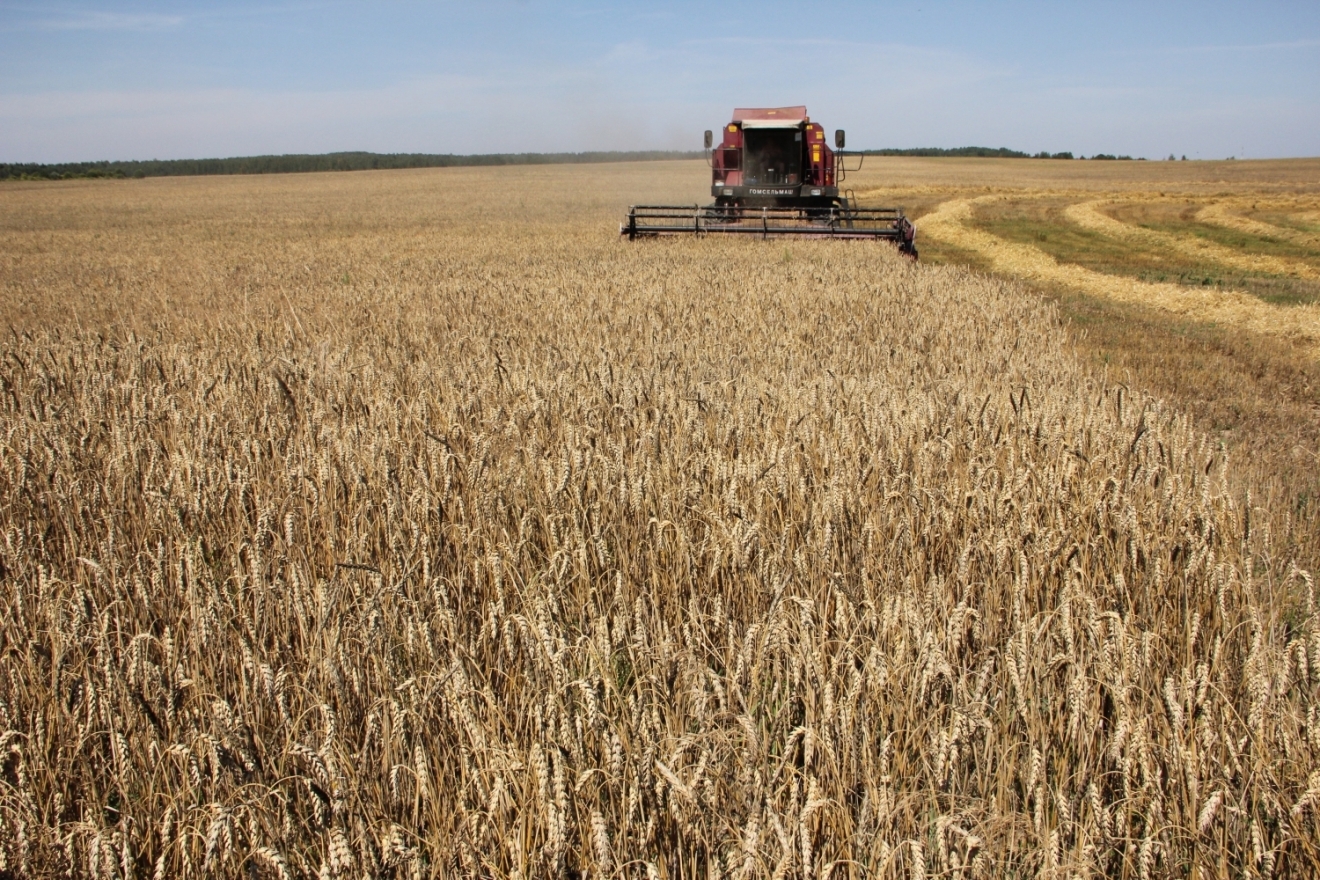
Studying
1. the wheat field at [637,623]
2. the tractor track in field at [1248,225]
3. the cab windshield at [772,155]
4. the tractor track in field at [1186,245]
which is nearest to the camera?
the wheat field at [637,623]

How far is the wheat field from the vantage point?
177 cm

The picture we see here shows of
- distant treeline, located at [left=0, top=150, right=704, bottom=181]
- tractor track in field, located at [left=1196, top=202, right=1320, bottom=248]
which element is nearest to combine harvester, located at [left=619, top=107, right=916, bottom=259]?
tractor track in field, located at [left=1196, top=202, right=1320, bottom=248]

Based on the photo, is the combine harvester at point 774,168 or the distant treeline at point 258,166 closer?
the combine harvester at point 774,168

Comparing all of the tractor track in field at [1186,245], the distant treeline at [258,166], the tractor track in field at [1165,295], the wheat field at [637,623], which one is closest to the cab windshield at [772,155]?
the tractor track in field at [1165,295]

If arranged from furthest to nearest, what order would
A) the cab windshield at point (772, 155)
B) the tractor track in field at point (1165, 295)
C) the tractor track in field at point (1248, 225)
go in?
the tractor track in field at point (1248, 225) < the cab windshield at point (772, 155) < the tractor track in field at point (1165, 295)

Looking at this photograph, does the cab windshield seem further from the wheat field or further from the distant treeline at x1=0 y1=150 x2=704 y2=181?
the distant treeline at x1=0 y1=150 x2=704 y2=181

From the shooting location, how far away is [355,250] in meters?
17.8

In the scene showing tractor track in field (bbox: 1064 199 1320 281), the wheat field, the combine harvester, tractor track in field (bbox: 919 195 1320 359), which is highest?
the combine harvester

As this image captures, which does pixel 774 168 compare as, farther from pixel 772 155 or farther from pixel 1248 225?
pixel 1248 225

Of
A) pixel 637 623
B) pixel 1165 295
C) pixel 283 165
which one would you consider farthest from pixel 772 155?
pixel 283 165

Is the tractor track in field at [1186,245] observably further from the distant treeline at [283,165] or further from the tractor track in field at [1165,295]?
the distant treeline at [283,165]

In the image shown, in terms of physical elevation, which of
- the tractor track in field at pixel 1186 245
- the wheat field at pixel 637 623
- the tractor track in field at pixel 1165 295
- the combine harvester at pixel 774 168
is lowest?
the wheat field at pixel 637 623

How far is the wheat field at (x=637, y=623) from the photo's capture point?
177cm

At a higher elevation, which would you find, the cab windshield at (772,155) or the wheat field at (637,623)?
the cab windshield at (772,155)
